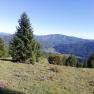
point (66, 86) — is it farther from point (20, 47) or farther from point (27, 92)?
point (20, 47)

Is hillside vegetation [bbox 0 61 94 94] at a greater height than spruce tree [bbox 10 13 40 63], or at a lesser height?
lesser

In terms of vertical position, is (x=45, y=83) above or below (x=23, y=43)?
below

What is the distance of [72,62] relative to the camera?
11381cm

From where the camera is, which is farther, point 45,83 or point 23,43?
point 23,43

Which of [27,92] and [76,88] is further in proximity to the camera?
[76,88]

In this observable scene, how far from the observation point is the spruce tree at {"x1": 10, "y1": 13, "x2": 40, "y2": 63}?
48.7 metres

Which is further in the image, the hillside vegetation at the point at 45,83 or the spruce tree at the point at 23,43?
the spruce tree at the point at 23,43

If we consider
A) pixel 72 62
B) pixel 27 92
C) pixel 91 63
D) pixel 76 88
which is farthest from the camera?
pixel 72 62

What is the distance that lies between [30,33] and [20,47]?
11.7ft

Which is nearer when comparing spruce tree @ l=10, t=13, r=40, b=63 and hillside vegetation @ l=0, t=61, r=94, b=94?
hillside vegetation @ l=0, t=61, r=94, b=94

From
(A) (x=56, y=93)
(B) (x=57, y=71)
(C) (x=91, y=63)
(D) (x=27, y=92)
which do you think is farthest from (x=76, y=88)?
(C) (x=91, y=63)

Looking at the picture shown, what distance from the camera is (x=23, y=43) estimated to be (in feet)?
161

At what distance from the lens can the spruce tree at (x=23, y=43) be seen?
4866 centimetres

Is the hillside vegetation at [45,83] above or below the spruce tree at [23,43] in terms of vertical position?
below
